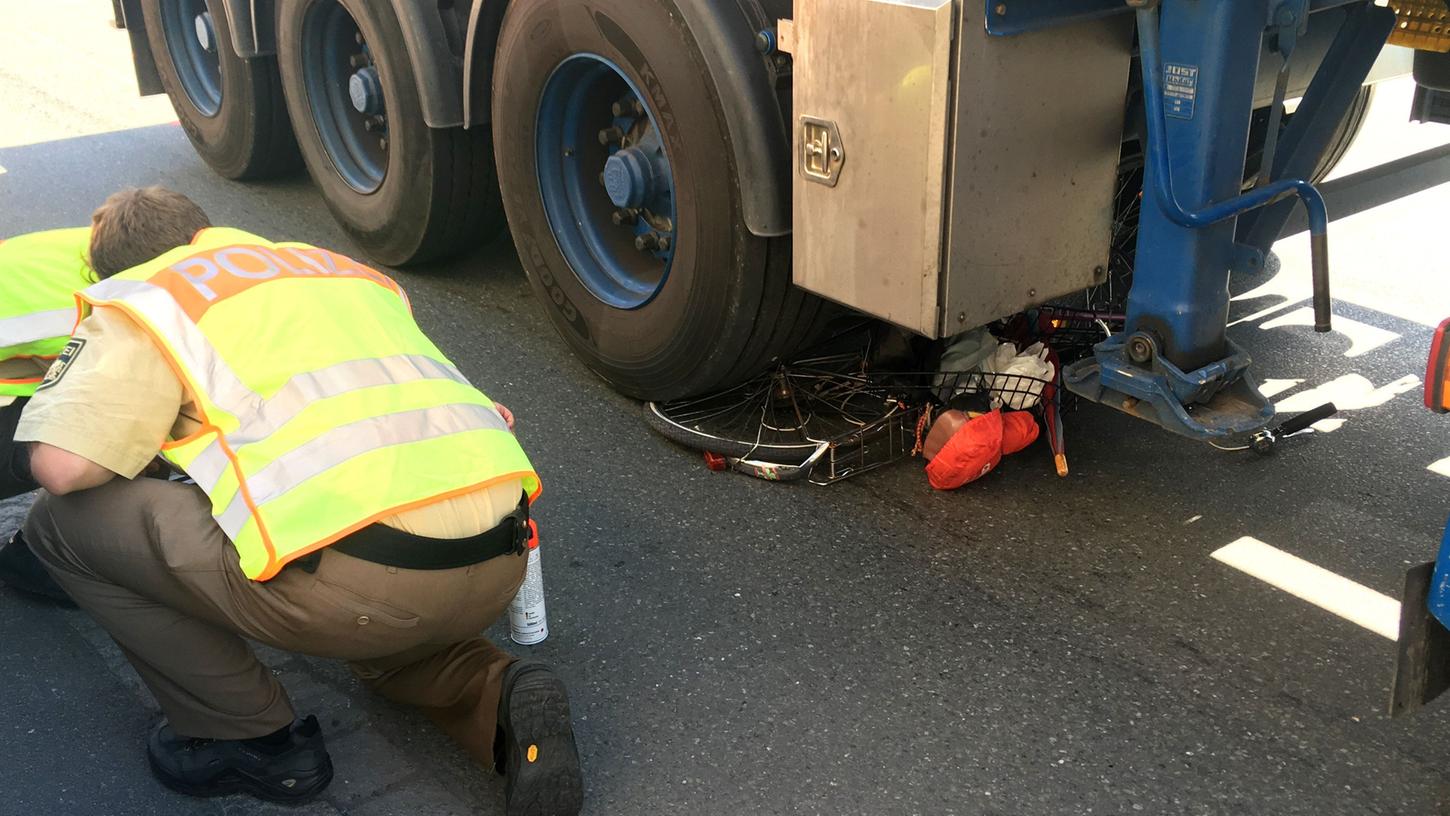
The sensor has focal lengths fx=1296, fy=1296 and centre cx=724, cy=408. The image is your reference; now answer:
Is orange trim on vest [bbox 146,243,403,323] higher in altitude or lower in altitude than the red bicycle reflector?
higher

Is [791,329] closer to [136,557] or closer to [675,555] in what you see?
[675,555]

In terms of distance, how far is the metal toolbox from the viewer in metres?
2.70

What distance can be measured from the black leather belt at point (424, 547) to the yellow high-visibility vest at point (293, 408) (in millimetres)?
49

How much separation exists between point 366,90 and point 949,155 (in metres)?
2.69

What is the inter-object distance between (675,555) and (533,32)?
157 centimetres

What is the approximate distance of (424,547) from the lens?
88.9 inches

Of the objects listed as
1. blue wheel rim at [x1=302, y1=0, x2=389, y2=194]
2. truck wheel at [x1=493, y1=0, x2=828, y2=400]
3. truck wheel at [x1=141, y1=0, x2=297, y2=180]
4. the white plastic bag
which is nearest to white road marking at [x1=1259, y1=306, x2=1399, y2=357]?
the white plastic bag

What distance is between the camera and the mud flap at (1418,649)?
2.13m

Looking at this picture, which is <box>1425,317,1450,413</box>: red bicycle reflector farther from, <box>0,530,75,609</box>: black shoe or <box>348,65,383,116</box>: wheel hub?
<box>348,65,383,116</box>: wheel hub

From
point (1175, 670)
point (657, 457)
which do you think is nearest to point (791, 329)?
point (657, 457)

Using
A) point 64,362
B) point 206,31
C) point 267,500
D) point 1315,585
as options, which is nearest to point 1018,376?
point 1315,585

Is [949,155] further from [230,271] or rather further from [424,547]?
[230,271]

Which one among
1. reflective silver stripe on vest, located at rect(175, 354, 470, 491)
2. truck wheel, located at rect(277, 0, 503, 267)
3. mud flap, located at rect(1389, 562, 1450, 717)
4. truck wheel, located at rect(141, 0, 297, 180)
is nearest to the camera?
mud flap, located at rect(1389, 562, 1450, 717)

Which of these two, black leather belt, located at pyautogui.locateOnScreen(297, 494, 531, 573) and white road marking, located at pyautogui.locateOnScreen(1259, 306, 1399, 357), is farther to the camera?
white road marking, located at pyautogui.locateOnScreen(1259, 306, 1399, 357)
